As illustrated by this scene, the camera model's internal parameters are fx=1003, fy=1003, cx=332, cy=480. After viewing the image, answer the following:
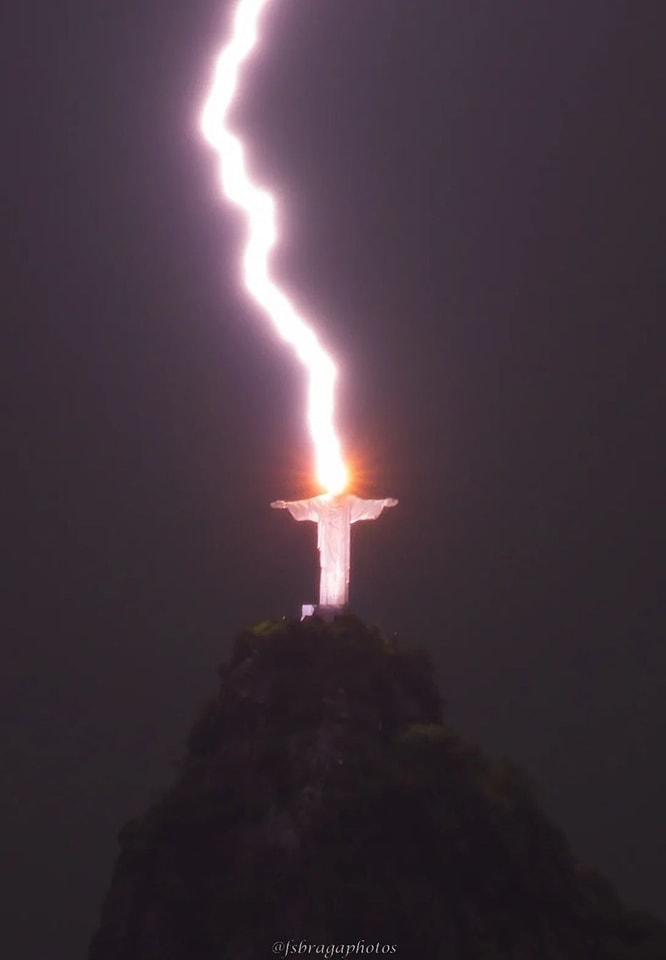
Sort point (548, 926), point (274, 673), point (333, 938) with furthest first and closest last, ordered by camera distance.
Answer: point (274, 673) → point (548, 926) → point (333, 938)

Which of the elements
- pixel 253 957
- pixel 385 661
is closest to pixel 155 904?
pixel 253 957

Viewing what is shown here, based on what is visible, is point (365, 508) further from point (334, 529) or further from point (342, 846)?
point (342, 846)

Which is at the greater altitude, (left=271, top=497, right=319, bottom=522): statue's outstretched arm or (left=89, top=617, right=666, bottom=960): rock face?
(left=271, top=497, right=319, bottom=522): statue's outstretched arm

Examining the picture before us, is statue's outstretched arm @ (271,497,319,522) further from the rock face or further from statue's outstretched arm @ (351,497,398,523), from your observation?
the rock face

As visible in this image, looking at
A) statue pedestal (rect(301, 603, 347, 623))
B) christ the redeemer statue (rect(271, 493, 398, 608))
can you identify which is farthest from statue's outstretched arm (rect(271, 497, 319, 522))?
statue pedestal (rect(301, 603, 347, 623))

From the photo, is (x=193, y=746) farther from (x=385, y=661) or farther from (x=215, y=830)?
(x=385, y=661)

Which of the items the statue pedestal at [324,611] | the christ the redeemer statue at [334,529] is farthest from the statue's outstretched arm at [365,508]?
the statue pedestal at [324,611]

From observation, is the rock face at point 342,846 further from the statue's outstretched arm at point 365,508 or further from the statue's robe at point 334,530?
Result: the statue's outstretched arm at point 365,508
